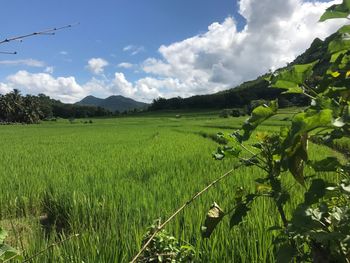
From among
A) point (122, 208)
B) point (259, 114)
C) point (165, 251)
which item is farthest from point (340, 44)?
point (122, 208)

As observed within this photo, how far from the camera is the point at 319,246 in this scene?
92 centimetres

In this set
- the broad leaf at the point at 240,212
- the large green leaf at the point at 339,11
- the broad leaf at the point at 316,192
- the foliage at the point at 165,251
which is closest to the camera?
the large green leaf at the point at 339,11

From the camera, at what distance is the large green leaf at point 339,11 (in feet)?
2.64

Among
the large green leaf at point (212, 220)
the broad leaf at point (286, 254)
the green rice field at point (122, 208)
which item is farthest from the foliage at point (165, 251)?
the broad leaf at point (286, 254)

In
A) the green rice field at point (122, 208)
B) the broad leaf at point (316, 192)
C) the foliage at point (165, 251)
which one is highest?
the broad leaf at point (316, 192)

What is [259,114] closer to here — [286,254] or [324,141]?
[324,141]

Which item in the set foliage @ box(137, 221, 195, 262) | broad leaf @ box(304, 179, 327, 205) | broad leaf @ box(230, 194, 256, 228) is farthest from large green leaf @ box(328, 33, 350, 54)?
foliage @ box(137, 221, 195, 262)

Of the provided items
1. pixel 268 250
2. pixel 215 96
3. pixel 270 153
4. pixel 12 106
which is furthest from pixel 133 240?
pixel 215 96

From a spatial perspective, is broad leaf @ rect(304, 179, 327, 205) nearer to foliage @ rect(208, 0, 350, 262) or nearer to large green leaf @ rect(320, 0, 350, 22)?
foliage @ rect(208, 0, 350, 262)

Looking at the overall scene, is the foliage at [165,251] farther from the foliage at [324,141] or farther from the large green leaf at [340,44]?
the large green leaf at [340,44]

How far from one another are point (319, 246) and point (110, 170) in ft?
18.7

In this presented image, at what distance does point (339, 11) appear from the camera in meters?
0.80

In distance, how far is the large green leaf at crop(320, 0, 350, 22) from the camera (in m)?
0.80

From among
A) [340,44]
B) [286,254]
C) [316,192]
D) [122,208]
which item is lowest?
[122,208]
